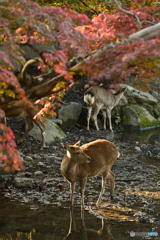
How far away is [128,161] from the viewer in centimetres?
1040

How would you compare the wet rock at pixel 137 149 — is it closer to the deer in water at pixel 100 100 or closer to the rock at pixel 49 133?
the rock at pixel 49 133

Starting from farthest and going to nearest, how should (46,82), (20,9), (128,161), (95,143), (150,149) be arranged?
(150,149)
(128,161)
(95,143)
(46,82)
(20,9)

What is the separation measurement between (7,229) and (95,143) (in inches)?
108

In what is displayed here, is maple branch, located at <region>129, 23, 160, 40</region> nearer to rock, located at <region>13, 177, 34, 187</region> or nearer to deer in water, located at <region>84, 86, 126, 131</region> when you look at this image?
rock, located at <region>13, 177, 34, 187</region>

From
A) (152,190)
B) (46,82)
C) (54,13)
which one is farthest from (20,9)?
(152,190)

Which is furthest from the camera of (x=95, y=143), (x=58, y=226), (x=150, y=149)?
(x=150, y=149)

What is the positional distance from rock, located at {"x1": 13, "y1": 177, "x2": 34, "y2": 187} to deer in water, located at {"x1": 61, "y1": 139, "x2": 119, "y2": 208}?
4.66ft

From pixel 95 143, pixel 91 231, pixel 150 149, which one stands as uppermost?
pixel 95 143

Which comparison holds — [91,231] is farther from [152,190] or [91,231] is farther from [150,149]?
[150,149]

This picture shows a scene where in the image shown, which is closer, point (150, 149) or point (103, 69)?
point (103, 69)

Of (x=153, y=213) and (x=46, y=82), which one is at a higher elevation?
(x=46, y=82)

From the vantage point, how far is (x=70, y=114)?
1648 cm

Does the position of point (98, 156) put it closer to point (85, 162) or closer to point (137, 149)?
point (85, 162)

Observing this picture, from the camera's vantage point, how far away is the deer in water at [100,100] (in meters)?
16.2
